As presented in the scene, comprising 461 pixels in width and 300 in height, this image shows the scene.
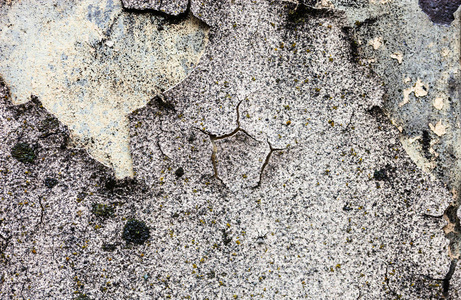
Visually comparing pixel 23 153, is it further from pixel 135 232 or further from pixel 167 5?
pixel 167 5

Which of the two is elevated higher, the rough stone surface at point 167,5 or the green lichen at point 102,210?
the rough stone surface at point 167,5

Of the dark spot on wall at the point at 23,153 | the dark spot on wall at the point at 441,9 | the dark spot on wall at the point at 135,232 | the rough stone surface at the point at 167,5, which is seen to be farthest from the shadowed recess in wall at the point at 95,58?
the dark spot on wall at the point at 441,9

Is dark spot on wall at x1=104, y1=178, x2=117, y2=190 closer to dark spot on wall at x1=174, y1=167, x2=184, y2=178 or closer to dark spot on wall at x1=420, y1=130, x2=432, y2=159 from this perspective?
dark spot on wall at x1=174, y1=167, x2=184, y2=178

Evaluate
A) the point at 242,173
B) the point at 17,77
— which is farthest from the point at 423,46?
the point at 17,77

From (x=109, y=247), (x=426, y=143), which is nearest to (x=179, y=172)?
(x=109, y=247)

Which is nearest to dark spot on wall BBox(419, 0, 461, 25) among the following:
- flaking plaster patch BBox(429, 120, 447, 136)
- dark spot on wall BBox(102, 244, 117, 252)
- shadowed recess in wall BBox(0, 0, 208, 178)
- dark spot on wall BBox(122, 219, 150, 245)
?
flaking plaster patch BBox(429, 120, 447, 136)

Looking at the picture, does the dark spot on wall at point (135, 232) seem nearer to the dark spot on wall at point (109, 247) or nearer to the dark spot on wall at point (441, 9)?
the dark spot on wall at point (109, 247)
